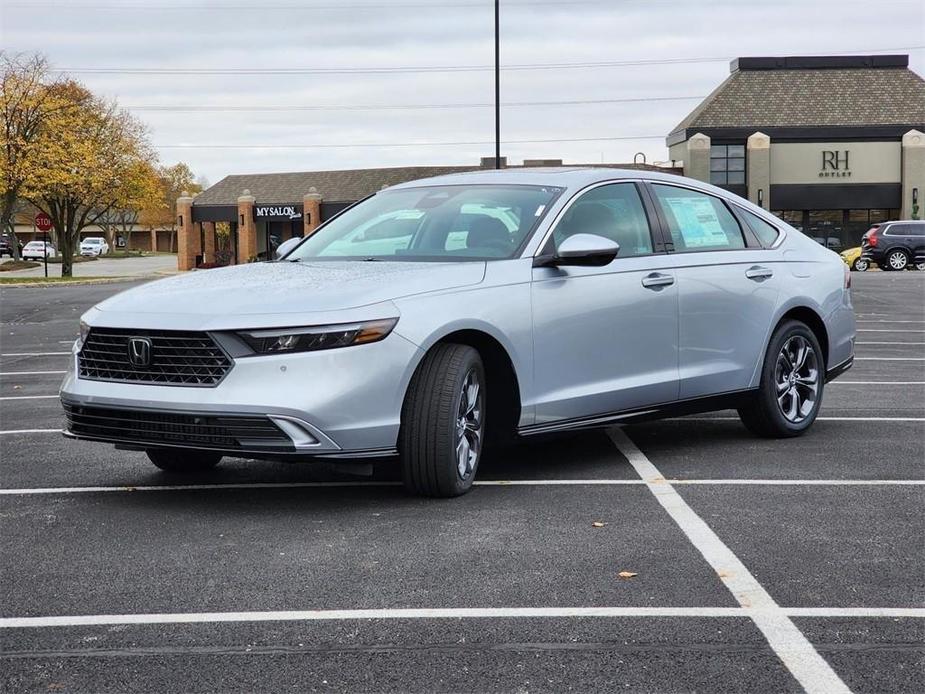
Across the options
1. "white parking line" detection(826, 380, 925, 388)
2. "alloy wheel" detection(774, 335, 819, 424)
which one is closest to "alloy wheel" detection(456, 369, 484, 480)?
"alloy wheel" detection(774, 335, 819, 424)

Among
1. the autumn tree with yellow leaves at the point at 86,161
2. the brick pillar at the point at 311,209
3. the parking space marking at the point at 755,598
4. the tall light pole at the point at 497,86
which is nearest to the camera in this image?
the parking space marking at the point at 755,598

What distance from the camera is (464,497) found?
640cm

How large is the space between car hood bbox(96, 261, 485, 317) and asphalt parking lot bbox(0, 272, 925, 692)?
39.7 inches

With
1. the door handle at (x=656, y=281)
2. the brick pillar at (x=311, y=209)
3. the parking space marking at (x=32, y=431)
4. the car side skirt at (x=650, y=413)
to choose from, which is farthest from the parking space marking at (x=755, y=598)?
the brick pillar at (x=311, y=209)

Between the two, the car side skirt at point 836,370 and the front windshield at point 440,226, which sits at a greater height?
the front windshield at point 440,226

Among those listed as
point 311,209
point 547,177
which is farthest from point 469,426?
point 311,209

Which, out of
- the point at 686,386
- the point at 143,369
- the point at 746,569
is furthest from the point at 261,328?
the point at 686,386

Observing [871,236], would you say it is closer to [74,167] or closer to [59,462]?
[74,167]

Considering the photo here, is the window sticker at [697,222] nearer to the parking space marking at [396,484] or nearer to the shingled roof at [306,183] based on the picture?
the parking space marking at [396,484]

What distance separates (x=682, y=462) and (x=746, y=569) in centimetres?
246

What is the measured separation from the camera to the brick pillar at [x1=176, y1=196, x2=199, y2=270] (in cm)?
7062

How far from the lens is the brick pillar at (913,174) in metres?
61.0

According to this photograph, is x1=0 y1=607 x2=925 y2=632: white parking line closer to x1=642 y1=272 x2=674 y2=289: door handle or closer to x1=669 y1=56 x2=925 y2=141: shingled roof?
x1=642 y1=272 x2=674 y2=289: door handle

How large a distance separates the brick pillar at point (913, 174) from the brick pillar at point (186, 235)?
124ft
